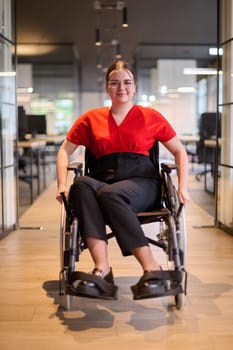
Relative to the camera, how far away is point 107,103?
11.6 feet

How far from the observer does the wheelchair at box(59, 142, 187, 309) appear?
201 cm

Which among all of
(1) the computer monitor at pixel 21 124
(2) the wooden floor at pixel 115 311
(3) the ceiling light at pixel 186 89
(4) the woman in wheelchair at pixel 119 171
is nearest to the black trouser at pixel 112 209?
(4) the woman in wheelchair at pixel 119 171

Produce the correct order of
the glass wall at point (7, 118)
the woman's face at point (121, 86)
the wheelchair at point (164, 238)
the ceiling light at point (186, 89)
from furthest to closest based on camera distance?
the ceiling light at point (186, 89) → the glass wall at point (7, 118) → the woman's face at point (121, 86) → the wheelchair at point (164, 238)

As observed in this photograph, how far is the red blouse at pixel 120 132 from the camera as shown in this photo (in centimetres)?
239

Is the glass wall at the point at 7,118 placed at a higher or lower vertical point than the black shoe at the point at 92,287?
higher

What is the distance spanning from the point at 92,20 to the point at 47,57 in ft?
12.3

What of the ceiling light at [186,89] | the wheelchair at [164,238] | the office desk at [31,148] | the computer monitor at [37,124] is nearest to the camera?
the wheelchair at [164,238]

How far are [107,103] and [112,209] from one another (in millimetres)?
1579

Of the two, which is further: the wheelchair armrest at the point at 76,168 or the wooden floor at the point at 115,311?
the wheelchair armrest at the point at 76,168

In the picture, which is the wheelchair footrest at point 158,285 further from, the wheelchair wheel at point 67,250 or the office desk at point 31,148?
the office desk at point 31,148

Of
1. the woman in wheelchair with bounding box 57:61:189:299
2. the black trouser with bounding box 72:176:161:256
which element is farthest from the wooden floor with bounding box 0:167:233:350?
the black trouser with bounding box 72:176:161:256

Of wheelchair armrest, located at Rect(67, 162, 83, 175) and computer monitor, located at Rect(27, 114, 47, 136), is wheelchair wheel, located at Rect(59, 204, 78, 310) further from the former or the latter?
computer monitor, located at Rect(27, 114, 47, 136)

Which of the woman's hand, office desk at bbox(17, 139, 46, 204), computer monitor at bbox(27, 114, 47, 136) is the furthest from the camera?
computer monitor at bbox(27, 114, 47, 136)

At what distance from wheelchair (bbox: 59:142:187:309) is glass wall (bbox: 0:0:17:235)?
1.55 meters
